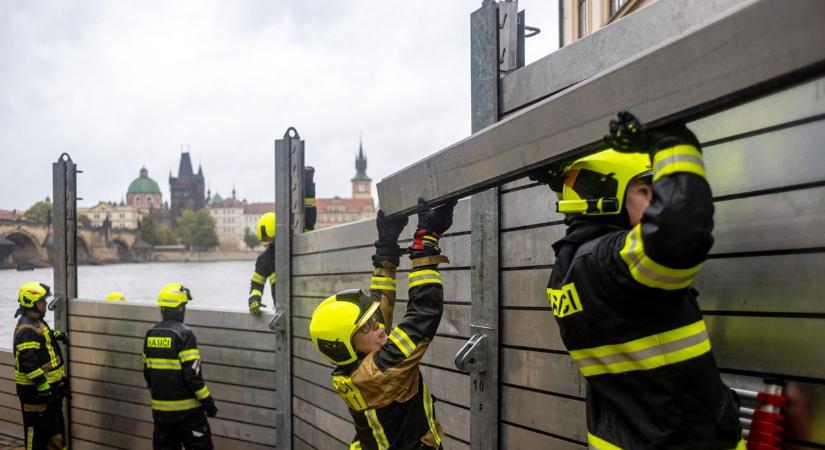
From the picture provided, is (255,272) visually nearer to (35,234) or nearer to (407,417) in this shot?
(407,417)

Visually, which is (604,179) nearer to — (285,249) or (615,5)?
(285,249)

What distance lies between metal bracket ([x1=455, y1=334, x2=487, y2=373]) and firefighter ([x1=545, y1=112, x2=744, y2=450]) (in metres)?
1.48

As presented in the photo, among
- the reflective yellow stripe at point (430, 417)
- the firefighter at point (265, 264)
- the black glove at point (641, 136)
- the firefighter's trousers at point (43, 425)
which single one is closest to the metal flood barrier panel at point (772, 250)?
the black glove at point (641, 136)

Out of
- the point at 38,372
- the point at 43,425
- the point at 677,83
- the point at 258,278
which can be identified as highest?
the point at 677,83

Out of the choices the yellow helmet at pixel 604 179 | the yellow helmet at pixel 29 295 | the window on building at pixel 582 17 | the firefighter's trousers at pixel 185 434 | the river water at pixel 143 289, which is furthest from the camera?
the window on building at pixel 582 17

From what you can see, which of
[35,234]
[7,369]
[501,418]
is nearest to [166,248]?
[35,234]

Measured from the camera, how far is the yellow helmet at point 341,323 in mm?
3250

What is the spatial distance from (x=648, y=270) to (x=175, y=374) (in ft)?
19.0

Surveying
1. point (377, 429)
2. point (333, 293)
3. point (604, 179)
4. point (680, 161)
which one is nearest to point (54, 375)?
point (333, 293)

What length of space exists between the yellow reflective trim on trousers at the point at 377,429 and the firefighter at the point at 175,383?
3691 millimetres

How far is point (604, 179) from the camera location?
2.06 m

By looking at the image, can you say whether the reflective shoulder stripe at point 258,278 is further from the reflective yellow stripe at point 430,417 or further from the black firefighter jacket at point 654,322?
the black firefighter jacket at point 654,322

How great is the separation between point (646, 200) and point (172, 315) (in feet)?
18.7

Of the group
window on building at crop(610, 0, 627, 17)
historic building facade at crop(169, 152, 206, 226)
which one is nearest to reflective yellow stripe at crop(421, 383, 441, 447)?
window on building at crop(610, 0, 627, 17)
